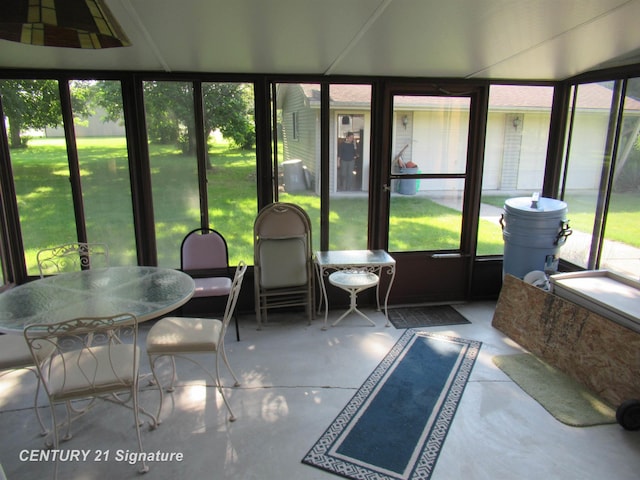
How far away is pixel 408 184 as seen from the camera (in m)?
4.36

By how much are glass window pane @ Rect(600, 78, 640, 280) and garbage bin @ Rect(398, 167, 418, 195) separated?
172 centimetres

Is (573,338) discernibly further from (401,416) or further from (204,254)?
(204,254)

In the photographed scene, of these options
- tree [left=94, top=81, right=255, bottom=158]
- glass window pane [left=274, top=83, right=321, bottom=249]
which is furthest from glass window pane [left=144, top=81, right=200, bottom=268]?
glass window pane [left=274, top=83, right=321, bottom=249]

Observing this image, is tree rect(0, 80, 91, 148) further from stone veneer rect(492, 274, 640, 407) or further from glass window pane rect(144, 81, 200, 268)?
stone veneer rect(492, 274, 640, 407)

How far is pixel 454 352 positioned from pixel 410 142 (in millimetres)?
2050

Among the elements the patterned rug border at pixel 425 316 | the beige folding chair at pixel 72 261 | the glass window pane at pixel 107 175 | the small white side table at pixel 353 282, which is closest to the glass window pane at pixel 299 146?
the small white side table at pixel 353 282

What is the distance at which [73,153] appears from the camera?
3.84 meters

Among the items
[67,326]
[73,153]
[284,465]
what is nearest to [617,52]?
[284,465]

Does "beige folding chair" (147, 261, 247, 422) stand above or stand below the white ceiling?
Result: below

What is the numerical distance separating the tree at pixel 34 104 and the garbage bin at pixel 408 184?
295cm

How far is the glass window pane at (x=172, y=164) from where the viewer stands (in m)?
3.90

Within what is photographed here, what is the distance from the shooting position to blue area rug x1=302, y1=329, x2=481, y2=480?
7.54 ft

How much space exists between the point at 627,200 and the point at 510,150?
1.17 metres

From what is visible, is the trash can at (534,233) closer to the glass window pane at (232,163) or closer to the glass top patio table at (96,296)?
the glass window pane at (232,163)
